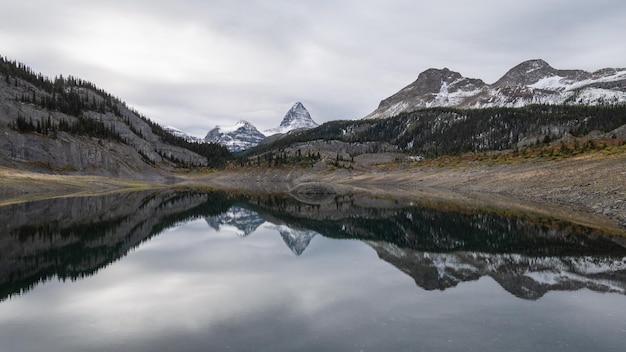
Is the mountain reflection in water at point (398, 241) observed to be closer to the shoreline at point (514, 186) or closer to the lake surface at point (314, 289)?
the lake surface at point (314, 289)

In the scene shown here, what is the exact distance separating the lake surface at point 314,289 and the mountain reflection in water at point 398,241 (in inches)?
6.5

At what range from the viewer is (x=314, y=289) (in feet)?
63.6

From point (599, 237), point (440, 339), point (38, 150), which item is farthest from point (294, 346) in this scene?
point (38, 150)

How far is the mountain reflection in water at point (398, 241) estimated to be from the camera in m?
21.4

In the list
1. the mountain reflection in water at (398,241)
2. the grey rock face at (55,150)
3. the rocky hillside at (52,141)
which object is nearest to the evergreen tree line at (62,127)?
the rocky hillside at (52,141)

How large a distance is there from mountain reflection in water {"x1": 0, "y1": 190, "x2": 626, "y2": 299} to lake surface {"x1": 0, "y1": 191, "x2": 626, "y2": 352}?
6.5 inches

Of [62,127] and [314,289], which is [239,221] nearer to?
[314,289]

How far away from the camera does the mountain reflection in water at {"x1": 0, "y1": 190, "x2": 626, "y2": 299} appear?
21.4m

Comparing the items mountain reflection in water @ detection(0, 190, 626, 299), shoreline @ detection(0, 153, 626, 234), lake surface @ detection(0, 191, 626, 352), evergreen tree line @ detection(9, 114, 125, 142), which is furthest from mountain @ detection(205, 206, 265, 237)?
evergreen tree line @ detection(9, 114, 125, 142)

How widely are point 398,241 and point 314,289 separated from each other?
16.1 m

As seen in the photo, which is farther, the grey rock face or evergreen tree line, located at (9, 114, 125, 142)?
evergreen tree line, located at (9, 114, 125, 142)

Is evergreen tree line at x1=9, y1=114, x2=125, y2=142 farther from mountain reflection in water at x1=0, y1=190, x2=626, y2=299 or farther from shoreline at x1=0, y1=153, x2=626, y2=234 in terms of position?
mountain reflection in water at x1=0, y1=190, x2=626, y2=299

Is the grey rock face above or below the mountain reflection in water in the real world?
above

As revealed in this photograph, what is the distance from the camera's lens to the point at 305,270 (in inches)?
933
